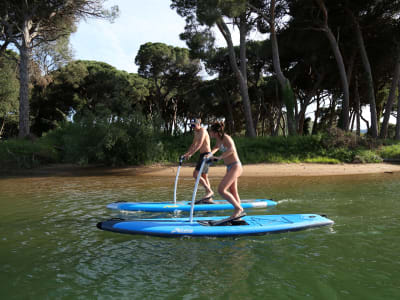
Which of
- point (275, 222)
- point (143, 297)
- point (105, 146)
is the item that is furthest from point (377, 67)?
point (143, 297)

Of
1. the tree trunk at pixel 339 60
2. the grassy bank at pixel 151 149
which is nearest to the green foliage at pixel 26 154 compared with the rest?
the grassy bank at pixel 151 149

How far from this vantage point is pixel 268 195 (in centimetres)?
1018

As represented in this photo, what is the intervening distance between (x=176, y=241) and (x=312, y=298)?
8.71 feet

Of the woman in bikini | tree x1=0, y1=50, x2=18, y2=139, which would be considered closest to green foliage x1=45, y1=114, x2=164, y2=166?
the woman in bikini

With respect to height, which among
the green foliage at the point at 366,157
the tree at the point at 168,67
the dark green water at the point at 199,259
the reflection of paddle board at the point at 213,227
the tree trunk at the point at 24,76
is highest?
the tree at the point at 168,67

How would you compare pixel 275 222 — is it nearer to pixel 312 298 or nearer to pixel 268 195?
pixel 312 298

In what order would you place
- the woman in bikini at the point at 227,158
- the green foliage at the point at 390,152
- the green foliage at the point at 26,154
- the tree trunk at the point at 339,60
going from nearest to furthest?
the woman in bikini at the point at 227,158, the green foliage at the point at 26,154, the green foliage at the point at 390,152, the tree trunk at the point at 339,60

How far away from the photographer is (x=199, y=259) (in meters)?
4.78

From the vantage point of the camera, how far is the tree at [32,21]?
21359mm

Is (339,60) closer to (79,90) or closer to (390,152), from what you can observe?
(390,152)

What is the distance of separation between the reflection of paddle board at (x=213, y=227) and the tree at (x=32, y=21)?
61.8 ft

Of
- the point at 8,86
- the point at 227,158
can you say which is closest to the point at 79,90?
the point at 8,86

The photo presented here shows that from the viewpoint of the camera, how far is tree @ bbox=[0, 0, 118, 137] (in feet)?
70.1

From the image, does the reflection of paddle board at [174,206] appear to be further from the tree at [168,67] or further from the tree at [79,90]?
the tree at [79,90]
